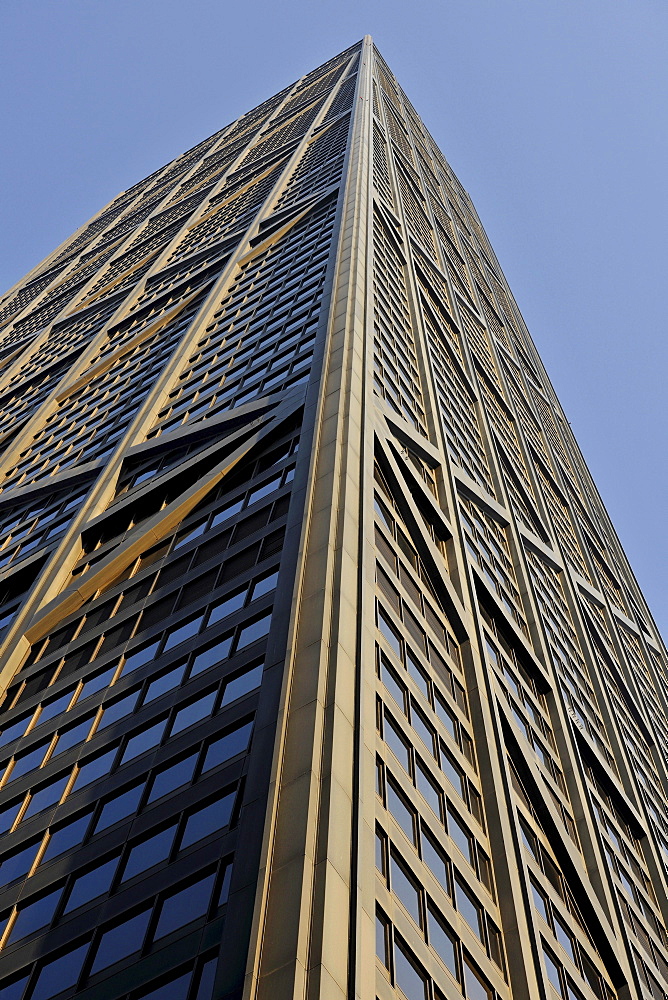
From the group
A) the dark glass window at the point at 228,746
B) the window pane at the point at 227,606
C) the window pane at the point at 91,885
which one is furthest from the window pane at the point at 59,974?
the window pane at the point at 227,606

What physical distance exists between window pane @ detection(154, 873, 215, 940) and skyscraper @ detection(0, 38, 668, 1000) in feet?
0.17

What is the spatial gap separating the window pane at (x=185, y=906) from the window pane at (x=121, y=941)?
1.45 ft

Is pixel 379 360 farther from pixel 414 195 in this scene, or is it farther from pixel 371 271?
pixel 414 195

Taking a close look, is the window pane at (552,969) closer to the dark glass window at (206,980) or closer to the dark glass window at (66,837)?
the dark glass window at (206,980)

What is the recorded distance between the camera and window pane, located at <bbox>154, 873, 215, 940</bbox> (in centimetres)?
1875

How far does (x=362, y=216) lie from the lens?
5412cm

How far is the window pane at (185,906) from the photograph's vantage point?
1875cm

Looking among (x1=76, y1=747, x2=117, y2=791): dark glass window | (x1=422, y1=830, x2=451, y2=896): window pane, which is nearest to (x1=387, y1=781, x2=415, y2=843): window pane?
(x1=422, y1=830, x2=451, y2=896): window pane

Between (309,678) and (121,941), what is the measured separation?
5.75 meters

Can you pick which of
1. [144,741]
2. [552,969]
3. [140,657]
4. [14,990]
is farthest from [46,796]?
[552,969]

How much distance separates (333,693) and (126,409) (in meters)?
30.8

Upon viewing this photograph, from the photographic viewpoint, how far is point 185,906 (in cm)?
1905

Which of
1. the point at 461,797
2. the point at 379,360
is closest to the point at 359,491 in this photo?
the point at 461,797

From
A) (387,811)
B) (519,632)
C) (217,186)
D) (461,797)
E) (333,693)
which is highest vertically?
(217,186)
